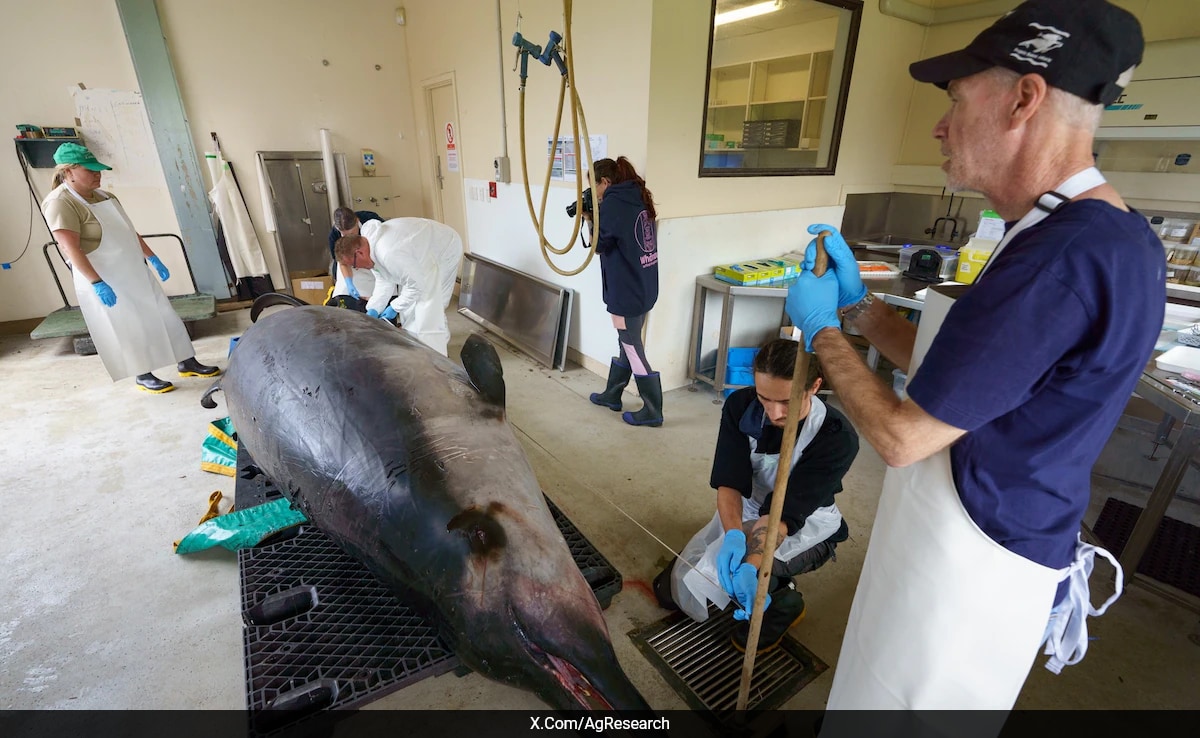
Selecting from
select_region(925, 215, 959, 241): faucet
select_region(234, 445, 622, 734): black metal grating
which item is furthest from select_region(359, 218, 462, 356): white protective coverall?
select_region(925, 215, 959, 241): faucet

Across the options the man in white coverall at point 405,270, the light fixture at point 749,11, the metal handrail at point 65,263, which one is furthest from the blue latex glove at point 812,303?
the metal handrail at point 65,263

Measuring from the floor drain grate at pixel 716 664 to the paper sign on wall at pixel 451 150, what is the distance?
5417 mm

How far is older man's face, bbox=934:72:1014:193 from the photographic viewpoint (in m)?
0.86

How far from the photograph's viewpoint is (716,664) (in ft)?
5.77

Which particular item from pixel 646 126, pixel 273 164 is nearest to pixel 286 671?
pixel 646 126

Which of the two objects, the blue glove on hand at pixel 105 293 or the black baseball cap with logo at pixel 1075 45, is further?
the blue glove on hand at pixel 105 293

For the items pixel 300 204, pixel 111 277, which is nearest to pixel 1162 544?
pixel 111 277

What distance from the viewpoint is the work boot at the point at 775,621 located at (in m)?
1.76

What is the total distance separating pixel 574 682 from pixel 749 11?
438 centimetres

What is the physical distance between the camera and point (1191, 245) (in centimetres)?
329

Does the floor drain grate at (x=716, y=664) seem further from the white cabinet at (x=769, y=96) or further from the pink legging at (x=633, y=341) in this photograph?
the white cabinet at (x=769, y=96)

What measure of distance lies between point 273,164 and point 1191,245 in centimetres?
782

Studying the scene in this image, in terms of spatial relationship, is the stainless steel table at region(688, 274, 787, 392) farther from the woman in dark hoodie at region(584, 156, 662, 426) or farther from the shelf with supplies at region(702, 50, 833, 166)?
the shelf with supplies at region(702, 50, 833, 166)

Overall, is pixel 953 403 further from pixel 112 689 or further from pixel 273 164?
pixel 273 164
